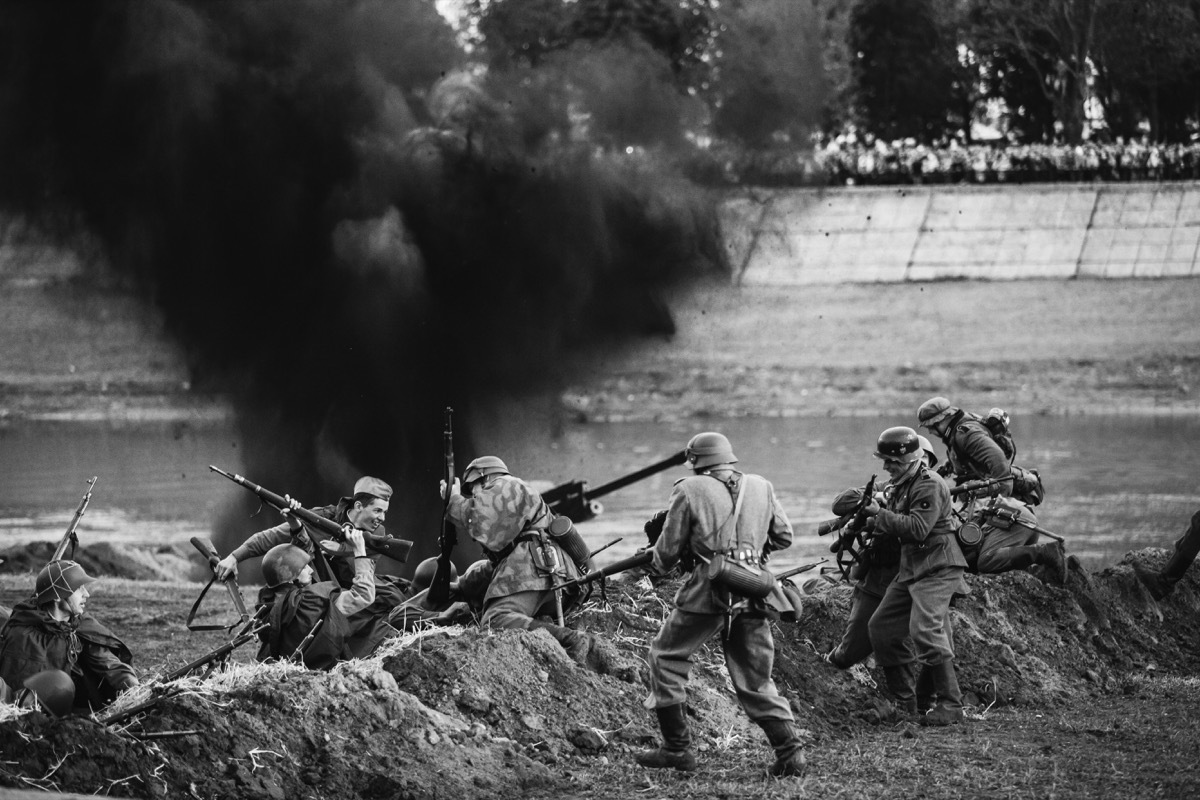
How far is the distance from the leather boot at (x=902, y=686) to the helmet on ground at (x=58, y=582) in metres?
4.83

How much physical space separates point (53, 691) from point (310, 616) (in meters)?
1.88

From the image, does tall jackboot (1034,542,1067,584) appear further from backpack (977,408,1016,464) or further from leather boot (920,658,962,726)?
leather boot (920,658,962,726)

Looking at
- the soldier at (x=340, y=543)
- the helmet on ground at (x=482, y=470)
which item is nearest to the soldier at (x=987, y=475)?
the helmet on ground at (x=482, y=470)

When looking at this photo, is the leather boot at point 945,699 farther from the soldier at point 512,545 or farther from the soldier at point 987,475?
the soldier at point 987,475

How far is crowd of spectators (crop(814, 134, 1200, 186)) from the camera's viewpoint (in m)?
41.1

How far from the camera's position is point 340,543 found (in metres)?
11.4

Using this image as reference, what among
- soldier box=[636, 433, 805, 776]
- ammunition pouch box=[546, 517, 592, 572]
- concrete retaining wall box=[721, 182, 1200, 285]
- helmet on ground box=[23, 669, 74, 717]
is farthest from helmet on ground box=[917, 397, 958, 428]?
concrete retaining wall box=[721, 182, 1200, 285]

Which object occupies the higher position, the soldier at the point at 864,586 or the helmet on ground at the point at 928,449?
the helmet on ground at the point at 928,449

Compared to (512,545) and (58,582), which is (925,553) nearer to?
(512,545)

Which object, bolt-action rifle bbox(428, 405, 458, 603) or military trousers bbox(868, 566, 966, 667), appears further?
bolt-action rifle bbox(428, 405, 458, 603)

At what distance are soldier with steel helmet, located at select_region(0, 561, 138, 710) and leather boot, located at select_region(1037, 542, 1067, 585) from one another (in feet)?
21.9

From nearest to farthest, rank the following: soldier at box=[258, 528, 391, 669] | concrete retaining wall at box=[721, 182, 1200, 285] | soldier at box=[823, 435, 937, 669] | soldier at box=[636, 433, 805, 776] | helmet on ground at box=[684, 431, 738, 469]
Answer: soldier at box=[636, 433, 805, 776]
helmet on ground at box=[684, 431, 738, 469]
soldier at box=[258, 528, 391, 669]
soldier at box=[823, 435, 937, 669]
concrete retaining wall at box=[721, 182, 1200, 285]

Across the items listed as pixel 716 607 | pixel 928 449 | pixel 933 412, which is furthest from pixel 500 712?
pixel 933 412

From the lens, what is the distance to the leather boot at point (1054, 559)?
12906mm
